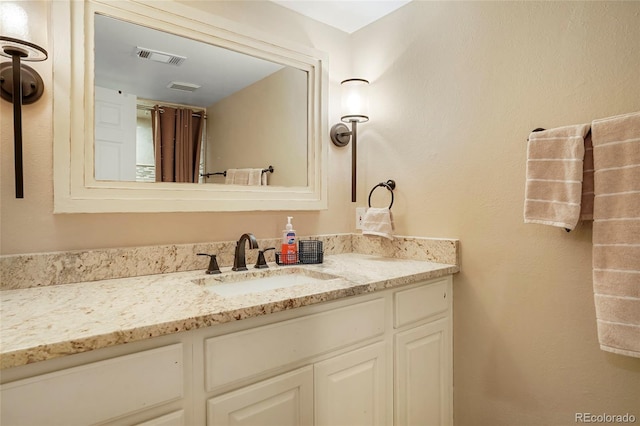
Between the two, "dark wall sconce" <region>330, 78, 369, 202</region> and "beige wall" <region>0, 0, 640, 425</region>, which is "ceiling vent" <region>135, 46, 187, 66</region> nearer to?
"beige wall" <region>0, 0, 640, 425</region>

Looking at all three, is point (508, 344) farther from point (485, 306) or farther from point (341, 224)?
point (341, 224)

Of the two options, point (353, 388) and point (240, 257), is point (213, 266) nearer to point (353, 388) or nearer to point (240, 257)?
point (240, 257)

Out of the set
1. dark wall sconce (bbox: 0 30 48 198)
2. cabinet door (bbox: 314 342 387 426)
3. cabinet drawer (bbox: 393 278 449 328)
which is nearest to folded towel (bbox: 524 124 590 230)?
cabinet drawer (bbox: 393 278 449 328)

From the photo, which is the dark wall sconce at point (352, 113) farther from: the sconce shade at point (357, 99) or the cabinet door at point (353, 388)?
the cabinet door at point (353, 388)

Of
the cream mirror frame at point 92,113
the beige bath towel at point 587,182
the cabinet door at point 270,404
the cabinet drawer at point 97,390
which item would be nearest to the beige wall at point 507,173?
the beige bath towel at point 587,182

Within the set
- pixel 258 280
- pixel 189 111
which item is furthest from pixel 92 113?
pixel 258 280

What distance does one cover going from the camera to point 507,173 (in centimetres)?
143

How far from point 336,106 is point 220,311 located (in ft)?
4.64

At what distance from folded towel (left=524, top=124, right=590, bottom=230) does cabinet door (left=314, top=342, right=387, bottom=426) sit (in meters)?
0.73

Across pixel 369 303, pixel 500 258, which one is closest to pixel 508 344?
pixel 500 258

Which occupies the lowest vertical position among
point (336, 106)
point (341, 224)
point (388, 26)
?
point (341, 224)

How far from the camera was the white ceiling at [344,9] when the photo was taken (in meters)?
1.76

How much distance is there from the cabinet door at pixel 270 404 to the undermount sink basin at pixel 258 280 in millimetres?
412

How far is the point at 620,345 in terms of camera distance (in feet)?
3.43
